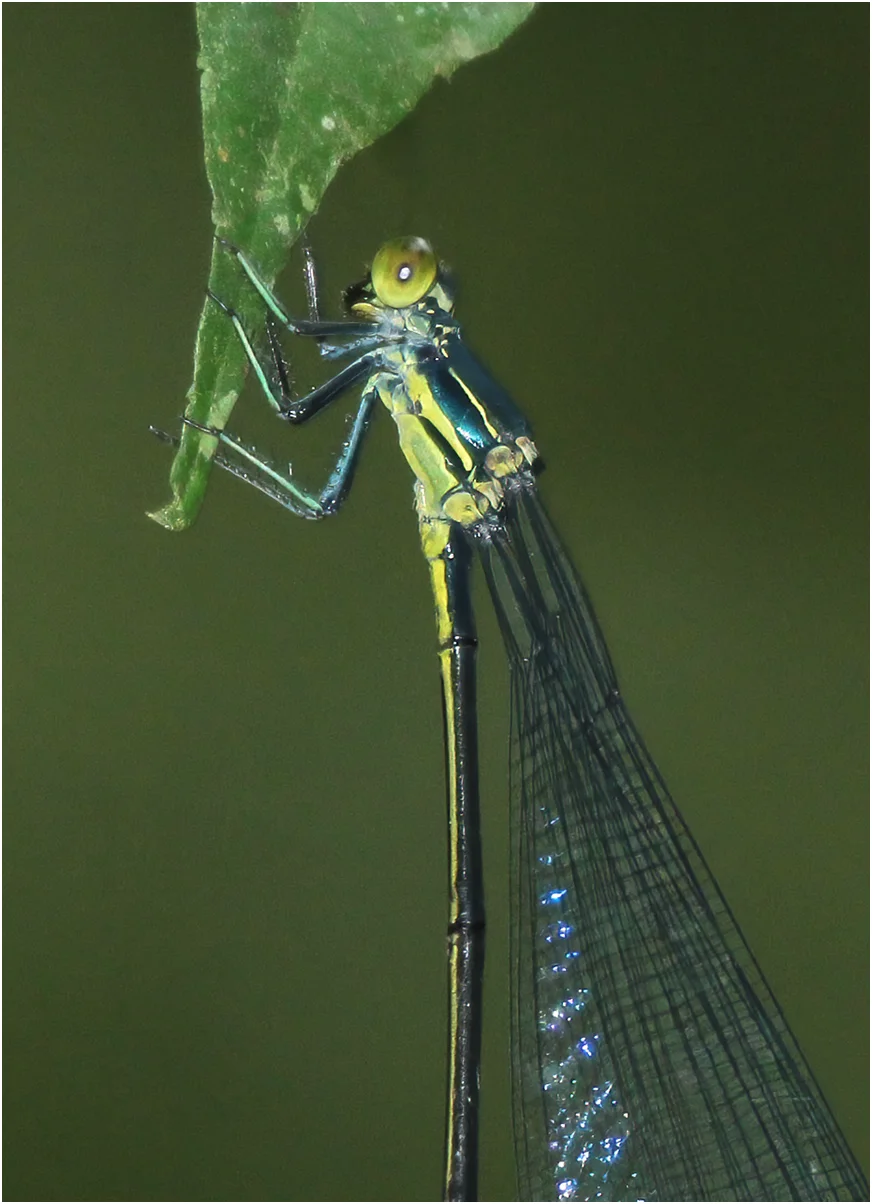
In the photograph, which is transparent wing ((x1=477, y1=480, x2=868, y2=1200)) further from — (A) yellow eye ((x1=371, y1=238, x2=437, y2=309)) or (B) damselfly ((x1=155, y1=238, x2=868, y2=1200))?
(A) yellow eye ((x1=371, y1=238, x2=437, y2=309))

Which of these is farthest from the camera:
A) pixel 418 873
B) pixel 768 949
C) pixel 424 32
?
pixel 768 949

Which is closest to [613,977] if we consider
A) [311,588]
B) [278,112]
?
[311,588]

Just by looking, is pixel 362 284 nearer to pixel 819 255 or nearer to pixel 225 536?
pixel 225 536

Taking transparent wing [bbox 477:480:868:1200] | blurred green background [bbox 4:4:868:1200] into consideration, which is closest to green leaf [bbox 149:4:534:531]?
blurred green background [bbox 4:4:868:1200]

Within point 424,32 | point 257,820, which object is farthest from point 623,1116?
point 424,32

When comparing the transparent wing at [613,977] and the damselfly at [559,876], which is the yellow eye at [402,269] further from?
the transparent wing at [613,977]
